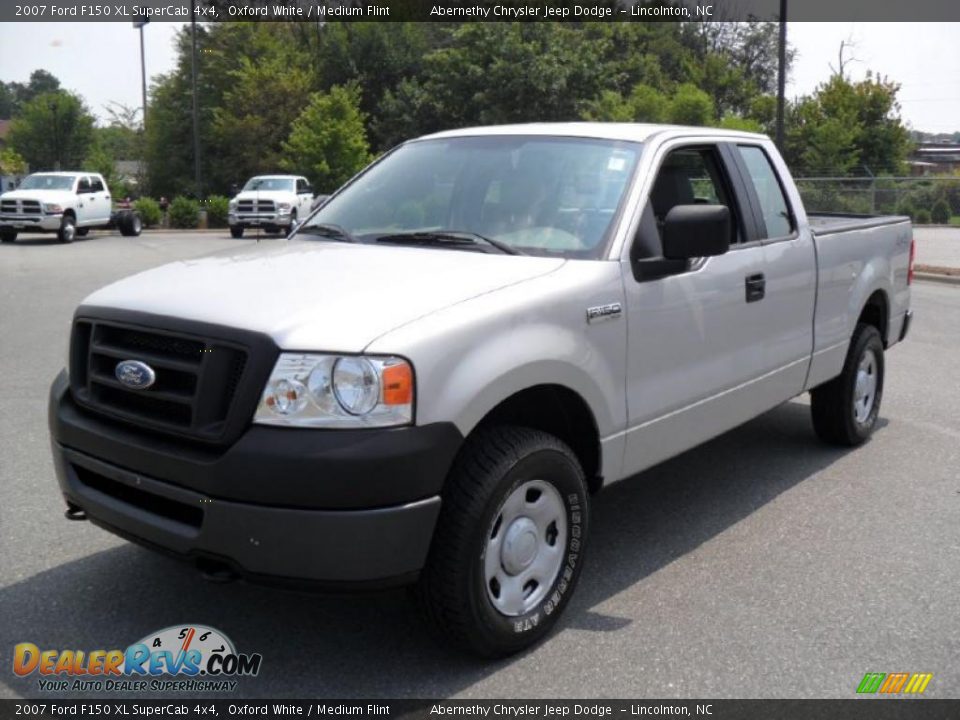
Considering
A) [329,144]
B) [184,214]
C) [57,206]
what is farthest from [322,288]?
[329,144]

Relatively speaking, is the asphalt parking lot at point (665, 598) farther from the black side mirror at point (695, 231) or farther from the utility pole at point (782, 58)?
→ the utility pole at point (782, 58)

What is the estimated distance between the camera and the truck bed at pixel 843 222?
233 inches

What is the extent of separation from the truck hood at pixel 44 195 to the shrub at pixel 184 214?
28.4 feet

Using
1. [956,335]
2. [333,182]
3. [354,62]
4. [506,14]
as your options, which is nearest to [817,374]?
[956,335]

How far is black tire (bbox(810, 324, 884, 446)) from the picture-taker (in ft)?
20.6

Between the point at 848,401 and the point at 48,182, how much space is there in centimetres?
2684

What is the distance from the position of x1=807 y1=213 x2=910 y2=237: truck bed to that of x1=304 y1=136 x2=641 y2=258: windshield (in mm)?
1890

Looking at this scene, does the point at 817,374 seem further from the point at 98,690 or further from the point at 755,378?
the point at 98,690

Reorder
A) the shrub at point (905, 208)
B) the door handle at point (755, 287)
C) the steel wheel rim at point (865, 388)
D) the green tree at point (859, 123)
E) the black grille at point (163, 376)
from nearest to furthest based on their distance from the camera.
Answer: the black grille at point (163, 376) < the door handle at point (755, 287) < the steel wheel rim at point (865, 388) < the shrub at point (905, 208) < the green tree at point (859, 123)

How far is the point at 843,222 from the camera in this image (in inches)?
261

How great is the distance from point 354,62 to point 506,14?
10.1m

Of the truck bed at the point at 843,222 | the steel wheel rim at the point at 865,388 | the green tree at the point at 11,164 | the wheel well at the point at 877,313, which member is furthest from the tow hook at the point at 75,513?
the green tree at the point at 11,164

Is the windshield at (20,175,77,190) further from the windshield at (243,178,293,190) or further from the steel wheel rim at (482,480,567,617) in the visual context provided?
the steel wheel rim at (482,480,567,617)

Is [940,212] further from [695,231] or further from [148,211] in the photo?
[695,231]
